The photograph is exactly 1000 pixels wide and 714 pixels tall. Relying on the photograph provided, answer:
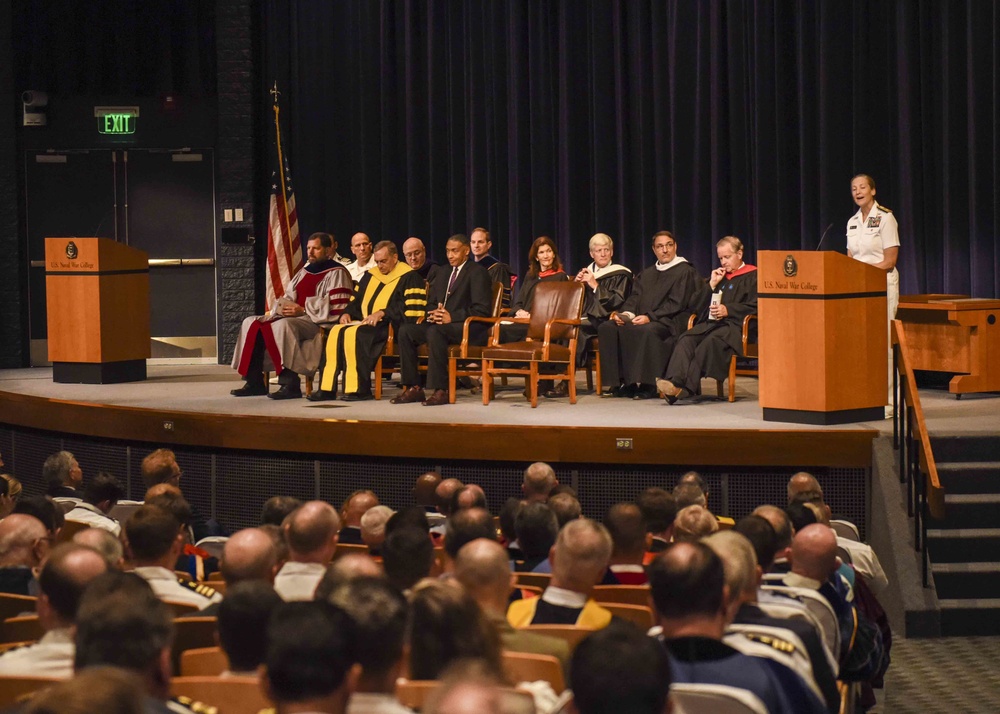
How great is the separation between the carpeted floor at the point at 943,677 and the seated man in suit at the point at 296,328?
4.17 m

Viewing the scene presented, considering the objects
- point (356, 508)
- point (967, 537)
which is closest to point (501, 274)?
point (967, 537)

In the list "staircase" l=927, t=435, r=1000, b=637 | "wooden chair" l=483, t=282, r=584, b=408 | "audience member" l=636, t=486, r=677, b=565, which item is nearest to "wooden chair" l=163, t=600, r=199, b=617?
"audience member" l=636, t=486, r=677, b=565

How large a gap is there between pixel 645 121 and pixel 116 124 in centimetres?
439

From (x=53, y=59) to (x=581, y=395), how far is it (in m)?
5.80

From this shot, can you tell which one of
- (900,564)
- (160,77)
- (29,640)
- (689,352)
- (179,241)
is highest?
(160,77)

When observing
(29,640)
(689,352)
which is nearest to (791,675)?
(29,640)

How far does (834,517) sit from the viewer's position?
5949 mm

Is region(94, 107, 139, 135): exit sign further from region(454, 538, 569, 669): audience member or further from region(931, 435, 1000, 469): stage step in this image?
region(454, 538, 569, 669): audience member

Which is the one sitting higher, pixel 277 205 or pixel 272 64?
pixel 272 64

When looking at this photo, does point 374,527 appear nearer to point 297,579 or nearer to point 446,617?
point 297,579

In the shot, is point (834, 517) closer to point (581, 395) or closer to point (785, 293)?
point (785, 293)

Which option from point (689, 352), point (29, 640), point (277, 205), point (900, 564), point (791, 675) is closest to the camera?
point (791, 675)

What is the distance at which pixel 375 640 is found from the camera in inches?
86.5

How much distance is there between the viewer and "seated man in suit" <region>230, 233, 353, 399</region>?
331 inches
